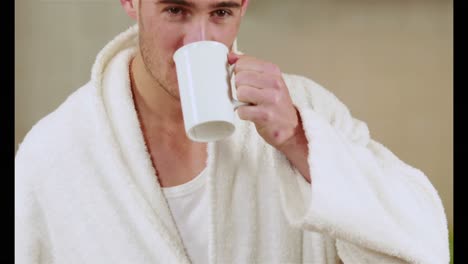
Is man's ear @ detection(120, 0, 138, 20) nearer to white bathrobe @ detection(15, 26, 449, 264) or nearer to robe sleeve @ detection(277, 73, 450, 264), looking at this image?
white bathrobe @ detection(15, 26, 449, 264)

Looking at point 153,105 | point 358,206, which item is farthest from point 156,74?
point 358,206

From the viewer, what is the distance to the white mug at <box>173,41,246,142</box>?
0.70 metres

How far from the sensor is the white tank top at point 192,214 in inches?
38.6

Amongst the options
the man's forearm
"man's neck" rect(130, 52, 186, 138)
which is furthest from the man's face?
the man's forearm

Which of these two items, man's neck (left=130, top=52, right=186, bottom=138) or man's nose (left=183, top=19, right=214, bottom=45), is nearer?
man's nose (left=183, top=19, right=214, bottom=45)

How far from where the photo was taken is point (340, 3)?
140cm

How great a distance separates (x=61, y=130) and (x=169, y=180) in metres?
0.22

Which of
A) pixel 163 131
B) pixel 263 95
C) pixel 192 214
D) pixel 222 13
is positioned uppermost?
pixel 222 13

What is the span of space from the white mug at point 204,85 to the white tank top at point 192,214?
0.89 feet

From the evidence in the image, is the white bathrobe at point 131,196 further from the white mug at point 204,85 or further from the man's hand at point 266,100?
the white mug at point 204,85

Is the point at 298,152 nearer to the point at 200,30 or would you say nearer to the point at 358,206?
the point at 358,206

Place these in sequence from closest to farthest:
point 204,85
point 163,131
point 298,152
Result: point 204,85
point 298,152
point 163,131

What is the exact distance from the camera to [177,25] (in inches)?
35.0

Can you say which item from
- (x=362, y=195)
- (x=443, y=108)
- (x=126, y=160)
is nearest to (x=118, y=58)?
(x=126, y=160)
